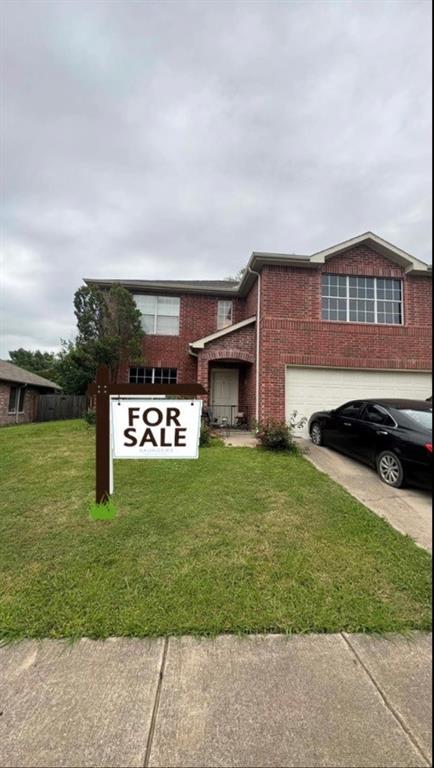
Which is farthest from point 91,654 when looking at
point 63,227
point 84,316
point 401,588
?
point 84,316

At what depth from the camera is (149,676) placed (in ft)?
6.66

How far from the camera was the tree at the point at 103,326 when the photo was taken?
1248 centimetres

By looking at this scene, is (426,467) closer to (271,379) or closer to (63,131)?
(63,131)

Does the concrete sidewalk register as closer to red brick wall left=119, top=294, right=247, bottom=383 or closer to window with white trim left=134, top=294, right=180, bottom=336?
red brick wall left=119, top=294, right=247, bottom=383

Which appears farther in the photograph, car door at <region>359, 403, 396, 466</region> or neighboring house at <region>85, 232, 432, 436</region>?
neighboring house at <region>85, 232, 432, 436</region>

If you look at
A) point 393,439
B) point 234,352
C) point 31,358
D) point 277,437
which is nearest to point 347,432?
point 393,439

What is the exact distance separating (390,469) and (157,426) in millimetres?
1927

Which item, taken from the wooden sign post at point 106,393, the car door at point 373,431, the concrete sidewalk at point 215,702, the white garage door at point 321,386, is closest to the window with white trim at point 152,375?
the white garage door at point 321,386

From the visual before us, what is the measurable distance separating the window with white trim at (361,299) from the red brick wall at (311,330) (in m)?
0.23

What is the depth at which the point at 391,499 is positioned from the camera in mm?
1212

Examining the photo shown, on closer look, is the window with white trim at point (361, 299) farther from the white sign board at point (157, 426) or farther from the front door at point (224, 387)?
the white sign board at point (157, 426)

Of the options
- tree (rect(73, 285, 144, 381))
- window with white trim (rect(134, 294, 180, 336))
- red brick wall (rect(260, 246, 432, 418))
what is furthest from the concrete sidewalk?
window with white trim (rect(134, 294, 180, 336))

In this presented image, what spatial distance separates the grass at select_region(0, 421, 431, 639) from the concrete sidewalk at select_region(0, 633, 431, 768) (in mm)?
174

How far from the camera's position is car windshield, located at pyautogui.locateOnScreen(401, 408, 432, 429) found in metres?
0.93
